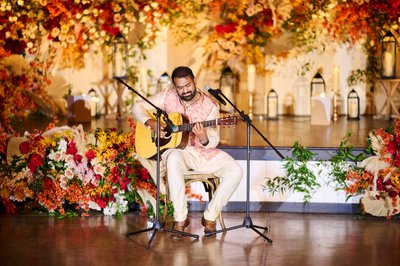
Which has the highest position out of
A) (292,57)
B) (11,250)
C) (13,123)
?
(292,57)

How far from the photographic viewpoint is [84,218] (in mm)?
6332

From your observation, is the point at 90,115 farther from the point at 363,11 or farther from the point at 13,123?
the point at 363,11

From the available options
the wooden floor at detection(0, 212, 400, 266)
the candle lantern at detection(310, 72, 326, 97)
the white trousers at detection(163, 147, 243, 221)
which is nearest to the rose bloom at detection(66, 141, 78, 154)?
the wooden floor at detection(0, 212, 400, 266)

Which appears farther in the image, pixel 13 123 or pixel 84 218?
pixel 13 123

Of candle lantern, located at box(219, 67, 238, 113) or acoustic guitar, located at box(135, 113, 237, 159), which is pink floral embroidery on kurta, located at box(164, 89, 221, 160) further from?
candle lantern, located at box(219, 67, 238, 113)

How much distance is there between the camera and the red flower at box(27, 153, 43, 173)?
21.1ft

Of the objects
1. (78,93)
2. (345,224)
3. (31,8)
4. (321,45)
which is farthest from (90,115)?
→ (345,224)

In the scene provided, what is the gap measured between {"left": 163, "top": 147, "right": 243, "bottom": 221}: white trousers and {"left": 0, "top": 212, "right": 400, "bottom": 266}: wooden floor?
0.64ft

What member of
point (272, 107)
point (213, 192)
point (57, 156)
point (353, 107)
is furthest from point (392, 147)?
point (272, 107)

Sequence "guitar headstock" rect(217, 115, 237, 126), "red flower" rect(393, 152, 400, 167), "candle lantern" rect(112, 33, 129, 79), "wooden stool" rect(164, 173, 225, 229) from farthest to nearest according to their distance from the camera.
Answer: "candle lantern" rect(112, 33, 129, 79) → "red flower" rect(393, 152, 400, 167) → "wooden stool" rect(164, 173, 225, 229) → "guitar headstock" rect(217, 115, 237, 126)

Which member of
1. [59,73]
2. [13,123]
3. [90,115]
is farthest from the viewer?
[59,73]

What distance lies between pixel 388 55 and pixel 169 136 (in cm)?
376

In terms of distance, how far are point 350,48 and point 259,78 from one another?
1.05 metres

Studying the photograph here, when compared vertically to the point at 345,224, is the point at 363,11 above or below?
above
